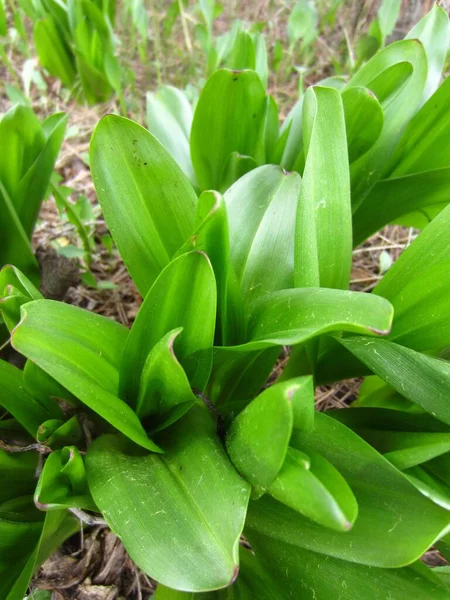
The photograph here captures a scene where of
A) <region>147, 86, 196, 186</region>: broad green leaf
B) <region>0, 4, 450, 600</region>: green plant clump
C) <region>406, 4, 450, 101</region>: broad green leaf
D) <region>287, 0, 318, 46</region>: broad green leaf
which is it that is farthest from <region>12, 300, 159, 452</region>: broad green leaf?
<region>287, 0, 318, 46</region>: broad green leaf

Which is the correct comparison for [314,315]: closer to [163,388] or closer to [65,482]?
[163,388]

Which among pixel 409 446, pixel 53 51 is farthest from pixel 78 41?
pixel 409 446

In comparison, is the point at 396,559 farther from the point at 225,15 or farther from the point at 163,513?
the point at 225,15


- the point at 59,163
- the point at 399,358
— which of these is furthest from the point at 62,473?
the point at 59,163

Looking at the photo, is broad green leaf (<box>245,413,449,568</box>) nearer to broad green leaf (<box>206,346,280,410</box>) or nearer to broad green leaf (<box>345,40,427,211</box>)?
broad green leaf (<box>206,346,280,410</box>)

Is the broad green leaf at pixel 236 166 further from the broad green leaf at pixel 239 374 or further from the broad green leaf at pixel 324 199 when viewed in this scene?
the broad green leaf at pixel 239 374

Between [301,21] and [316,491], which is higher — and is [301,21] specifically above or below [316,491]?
above

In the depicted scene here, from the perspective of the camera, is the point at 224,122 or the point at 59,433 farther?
the point at 224,122
